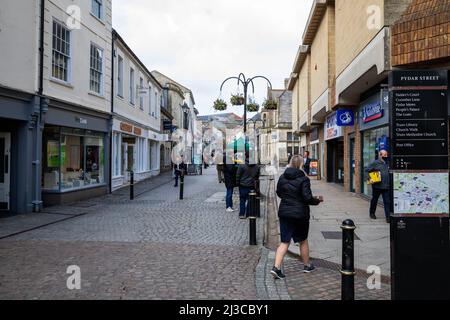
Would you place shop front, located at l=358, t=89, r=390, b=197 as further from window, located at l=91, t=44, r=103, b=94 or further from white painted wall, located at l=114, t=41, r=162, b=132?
white painted wall, located at l=114, t=41, r=162, b=132

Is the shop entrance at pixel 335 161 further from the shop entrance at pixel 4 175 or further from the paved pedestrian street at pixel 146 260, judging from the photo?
the shop entrance at pixel 4 175

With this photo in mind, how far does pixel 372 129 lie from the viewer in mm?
13812

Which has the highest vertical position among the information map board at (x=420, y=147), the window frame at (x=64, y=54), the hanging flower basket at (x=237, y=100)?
the window frame at (x=64, y=54)

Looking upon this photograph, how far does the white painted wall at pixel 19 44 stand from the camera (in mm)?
10539

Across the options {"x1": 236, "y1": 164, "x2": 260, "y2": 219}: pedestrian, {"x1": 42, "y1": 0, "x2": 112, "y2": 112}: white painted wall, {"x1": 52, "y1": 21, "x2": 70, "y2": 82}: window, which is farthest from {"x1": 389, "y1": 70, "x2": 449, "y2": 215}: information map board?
{"x1": 52, "y1": 21, "x2": 70, "y2": 82}: window

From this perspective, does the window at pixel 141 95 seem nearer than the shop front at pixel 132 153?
No

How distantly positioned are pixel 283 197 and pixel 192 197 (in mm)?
10756

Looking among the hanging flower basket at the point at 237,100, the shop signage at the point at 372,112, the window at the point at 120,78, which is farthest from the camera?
the window at the point at 120,78

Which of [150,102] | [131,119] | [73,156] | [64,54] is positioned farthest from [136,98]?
[64,54]

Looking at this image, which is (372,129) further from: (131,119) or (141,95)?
(141,95)

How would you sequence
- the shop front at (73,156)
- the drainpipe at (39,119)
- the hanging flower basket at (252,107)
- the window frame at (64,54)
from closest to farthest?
the drainpipe at (39,119), the window frame at (64,54), the shop front at (73,156), the hanging flower basket at (252,107)

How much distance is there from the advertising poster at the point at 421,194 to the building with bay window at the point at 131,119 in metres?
15.4

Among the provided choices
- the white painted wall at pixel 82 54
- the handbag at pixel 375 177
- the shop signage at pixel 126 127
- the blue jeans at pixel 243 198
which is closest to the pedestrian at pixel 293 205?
the handbag at pixel 375 177

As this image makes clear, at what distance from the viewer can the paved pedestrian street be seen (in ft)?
16.4
